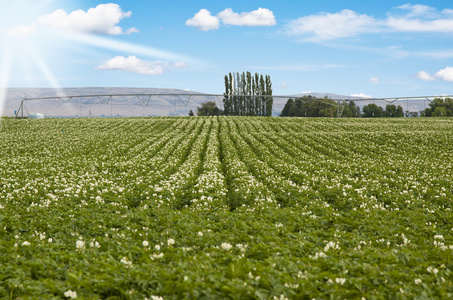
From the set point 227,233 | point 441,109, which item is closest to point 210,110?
point 441,109

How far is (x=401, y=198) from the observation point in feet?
48.9

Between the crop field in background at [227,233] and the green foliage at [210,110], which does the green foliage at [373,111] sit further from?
the crop field in background at [227,233]

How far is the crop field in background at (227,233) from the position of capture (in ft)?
19.2

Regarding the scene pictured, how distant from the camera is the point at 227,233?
31.6 feet

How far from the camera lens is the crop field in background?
5840mm

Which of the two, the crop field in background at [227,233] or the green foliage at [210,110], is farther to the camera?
the green foliage at [210,110]

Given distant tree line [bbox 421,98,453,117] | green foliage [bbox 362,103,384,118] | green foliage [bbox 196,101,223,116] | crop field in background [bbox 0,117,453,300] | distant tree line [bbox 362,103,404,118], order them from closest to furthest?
1. crop field in background [bbox 0,117,453,300]
2. distant tree line [bbox 421,98,453,117]
3. distant tree line [bbox 362,103,404,118]
4. green foliage [bbox 362,103,384,118]
5. green foliage [bbox 196,101,223,116]

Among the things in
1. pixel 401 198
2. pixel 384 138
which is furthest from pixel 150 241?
pixel 384 138

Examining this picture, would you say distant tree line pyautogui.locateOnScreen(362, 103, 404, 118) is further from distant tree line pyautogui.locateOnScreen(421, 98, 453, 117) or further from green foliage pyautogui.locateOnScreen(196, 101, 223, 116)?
green foliage pyautogui.locateOnScreen(196, 101, 223, 116)

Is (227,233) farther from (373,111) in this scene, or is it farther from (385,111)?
(385,111)

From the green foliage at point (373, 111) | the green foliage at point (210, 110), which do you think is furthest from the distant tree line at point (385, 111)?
the green foliage at point (210, 110)

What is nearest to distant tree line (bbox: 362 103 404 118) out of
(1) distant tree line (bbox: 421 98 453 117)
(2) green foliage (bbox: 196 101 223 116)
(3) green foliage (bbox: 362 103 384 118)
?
(3) green foliage (bbox: 362 103 384 118)

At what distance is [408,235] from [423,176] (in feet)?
37.6

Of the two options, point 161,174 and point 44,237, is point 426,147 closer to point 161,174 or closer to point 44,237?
point 161,174
